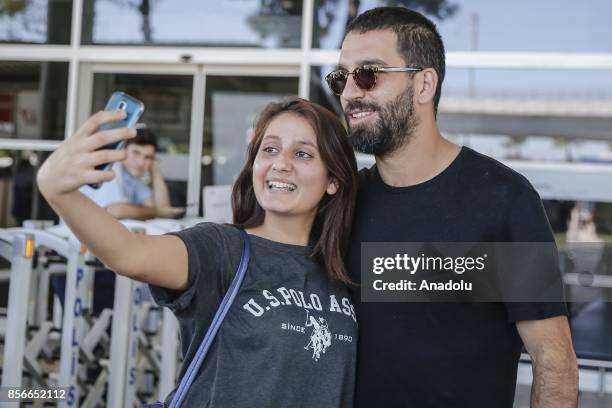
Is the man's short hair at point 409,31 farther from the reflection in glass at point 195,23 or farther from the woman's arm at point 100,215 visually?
the reflection in glass at point 195,23

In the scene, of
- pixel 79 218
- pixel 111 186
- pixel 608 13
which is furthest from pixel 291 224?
pixel 608 13

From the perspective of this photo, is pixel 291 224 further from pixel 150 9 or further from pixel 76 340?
pixel 150 9

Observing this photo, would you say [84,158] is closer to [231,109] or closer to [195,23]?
[231,109]

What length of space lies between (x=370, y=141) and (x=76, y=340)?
2.43 meters

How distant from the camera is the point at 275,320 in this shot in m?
2.00

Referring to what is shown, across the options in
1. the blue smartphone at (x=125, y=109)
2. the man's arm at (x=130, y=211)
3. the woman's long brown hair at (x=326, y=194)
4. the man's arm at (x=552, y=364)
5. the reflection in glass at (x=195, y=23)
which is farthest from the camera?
the reflection in glass at (x=195, y=23)

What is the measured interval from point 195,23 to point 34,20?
6.18 ft

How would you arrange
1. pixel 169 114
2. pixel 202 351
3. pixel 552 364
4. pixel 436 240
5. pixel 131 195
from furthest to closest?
pixel 169 114 < pixel 131 195 < pixel 436 240 < pixel 552 364 < pixel 202 351

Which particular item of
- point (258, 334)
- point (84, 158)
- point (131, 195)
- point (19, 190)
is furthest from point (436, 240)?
point (19, 190)

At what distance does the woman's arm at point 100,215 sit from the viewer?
58.9 inches

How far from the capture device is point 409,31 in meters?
2.45

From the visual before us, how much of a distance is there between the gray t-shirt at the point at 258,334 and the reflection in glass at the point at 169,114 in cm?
583

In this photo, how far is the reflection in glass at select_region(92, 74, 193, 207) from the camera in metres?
7.86

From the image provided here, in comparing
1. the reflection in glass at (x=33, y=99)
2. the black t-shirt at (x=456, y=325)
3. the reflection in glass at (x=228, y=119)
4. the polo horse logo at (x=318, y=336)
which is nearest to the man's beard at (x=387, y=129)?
the black t-shirt at (x=456, y=325)
